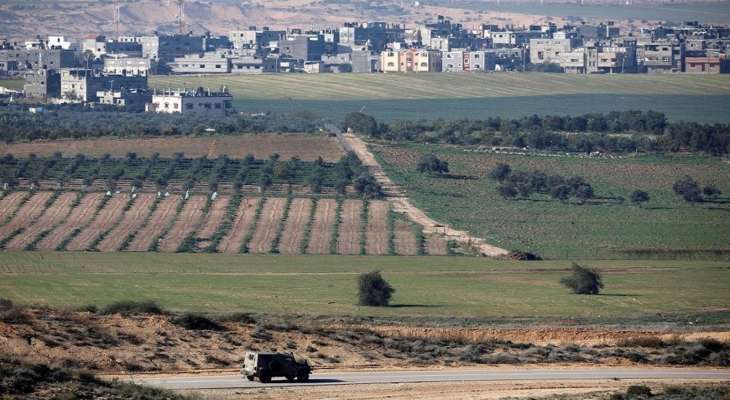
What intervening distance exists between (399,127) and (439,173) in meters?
31.2

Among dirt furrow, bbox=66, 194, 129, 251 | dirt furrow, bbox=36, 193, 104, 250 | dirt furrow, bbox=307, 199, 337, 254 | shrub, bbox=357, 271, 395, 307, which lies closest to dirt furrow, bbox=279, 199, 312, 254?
dirt furrow, bbox=307, 199, 337, 254

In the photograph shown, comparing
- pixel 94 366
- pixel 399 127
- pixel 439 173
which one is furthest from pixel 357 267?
pixel 399 127

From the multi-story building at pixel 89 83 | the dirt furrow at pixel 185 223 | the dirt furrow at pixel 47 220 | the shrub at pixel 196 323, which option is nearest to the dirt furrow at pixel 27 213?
the dirt furrow at pixel 47 220

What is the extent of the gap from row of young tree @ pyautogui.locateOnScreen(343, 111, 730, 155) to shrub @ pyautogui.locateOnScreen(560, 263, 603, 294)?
6830 centimetres

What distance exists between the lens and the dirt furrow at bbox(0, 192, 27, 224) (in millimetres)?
89812

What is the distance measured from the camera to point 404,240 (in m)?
84.8

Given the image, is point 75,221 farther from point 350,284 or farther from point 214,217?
point 350,284

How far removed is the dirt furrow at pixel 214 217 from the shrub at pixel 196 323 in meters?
38.8

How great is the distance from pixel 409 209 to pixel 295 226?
1155 cm

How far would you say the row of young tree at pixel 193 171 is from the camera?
10312 cm

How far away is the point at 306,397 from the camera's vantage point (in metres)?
37.1

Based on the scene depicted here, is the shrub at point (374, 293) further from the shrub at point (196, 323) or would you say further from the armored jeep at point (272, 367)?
the armored jeep at point (272, 367)

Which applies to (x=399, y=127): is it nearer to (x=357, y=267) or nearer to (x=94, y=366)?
(x=357, y=267)

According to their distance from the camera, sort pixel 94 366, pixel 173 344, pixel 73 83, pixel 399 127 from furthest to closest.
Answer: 1. pixel 73 83
2. pixel 399 127
3. pixel 173 344
4. pixel 94 366
